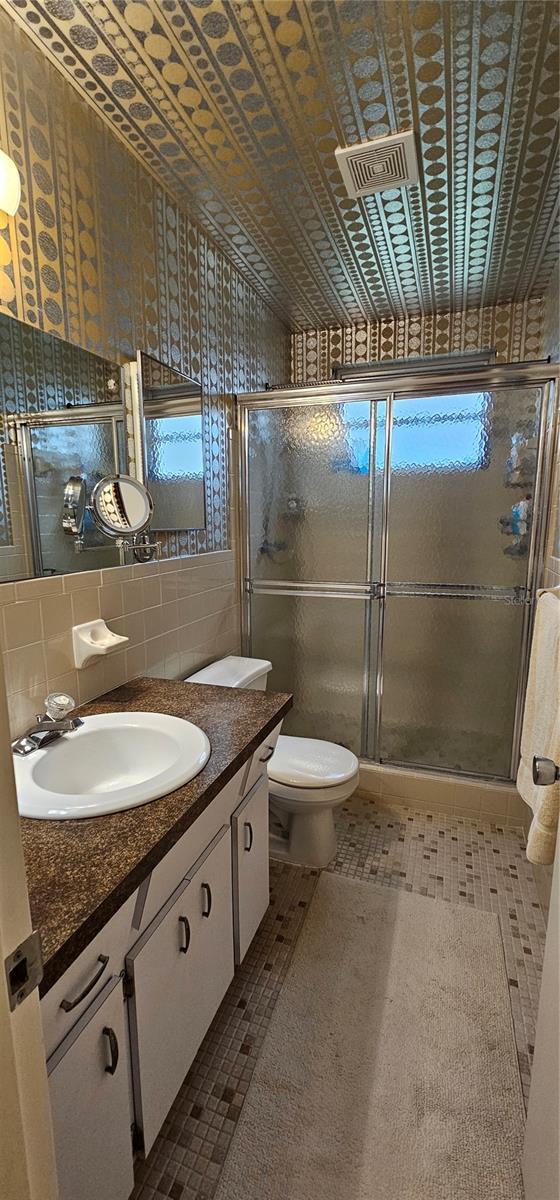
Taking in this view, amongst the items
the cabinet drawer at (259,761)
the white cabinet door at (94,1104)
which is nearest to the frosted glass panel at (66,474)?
the cabinet drawer at (259,761)

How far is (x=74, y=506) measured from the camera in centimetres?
137

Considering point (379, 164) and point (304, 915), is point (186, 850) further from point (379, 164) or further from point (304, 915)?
point (379, 164)

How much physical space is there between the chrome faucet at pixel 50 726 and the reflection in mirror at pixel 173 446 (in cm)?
75

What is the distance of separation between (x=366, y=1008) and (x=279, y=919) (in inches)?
15.6

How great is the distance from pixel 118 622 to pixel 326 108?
1630 mm

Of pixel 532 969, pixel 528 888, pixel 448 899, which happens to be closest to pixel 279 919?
pixel 448 899

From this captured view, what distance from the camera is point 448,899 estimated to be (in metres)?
1.80

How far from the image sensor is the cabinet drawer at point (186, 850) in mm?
875

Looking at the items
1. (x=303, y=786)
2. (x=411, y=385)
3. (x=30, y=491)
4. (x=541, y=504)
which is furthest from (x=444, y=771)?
(x=30, y=491)

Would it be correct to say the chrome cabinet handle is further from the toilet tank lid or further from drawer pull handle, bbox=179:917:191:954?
the toilet tank lid

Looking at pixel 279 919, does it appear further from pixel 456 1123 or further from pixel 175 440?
pixel 175 440

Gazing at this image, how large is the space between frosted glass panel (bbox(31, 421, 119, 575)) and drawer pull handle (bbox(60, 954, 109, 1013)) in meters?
0.89

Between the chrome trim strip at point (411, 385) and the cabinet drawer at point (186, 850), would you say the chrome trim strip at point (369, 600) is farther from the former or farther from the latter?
the cabinet drawer at point (186, 850)

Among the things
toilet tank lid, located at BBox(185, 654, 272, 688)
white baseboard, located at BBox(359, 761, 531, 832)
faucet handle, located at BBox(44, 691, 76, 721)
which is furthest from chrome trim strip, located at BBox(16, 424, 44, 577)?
white baseboard, located at BBox(359, 761, 531, 832)
